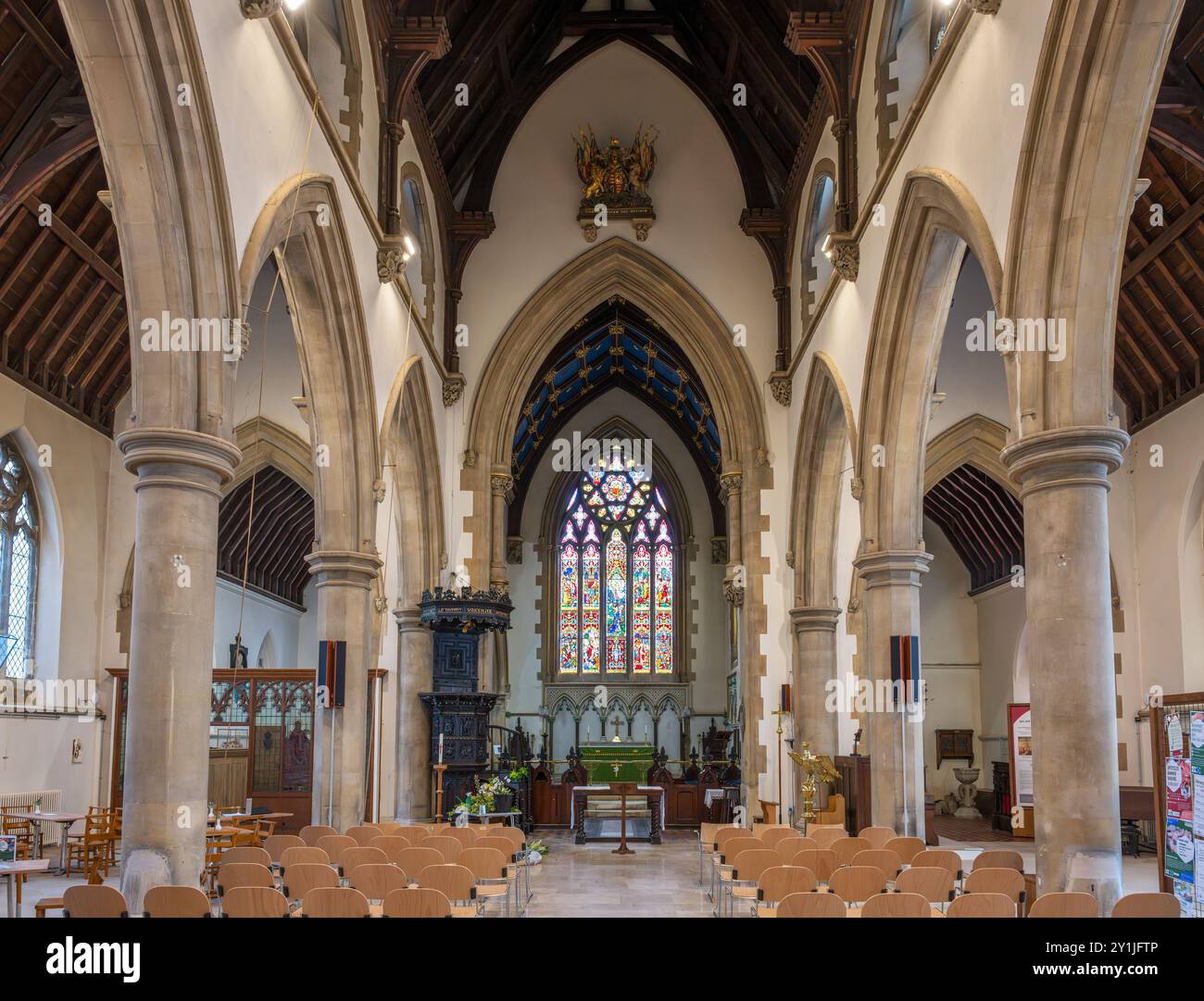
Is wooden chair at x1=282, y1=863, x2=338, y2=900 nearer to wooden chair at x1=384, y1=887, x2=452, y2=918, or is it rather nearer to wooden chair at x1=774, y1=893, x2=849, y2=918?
wooden chair at x1=384, y1=887, x2=452, y2=918

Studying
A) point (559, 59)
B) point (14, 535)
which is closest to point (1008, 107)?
point (559, 59)

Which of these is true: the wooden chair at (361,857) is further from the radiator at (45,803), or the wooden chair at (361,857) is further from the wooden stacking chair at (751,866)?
the radiator at (45,803)

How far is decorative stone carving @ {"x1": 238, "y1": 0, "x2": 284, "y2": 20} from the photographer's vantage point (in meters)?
7.77

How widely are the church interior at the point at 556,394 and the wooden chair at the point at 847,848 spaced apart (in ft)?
0.12

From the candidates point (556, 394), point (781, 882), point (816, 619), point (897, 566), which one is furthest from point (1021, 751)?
point (781, 882)

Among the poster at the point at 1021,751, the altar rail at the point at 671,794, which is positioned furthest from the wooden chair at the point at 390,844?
the poster at the point at 1021,751

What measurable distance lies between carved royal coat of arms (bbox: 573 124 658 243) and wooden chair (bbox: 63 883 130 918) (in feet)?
42.5

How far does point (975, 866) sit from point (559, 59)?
13.4 metres

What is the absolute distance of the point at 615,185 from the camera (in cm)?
1678

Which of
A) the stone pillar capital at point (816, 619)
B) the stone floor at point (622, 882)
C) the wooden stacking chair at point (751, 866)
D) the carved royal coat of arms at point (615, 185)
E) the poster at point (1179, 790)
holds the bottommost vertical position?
the stone floor at point (622, 882)

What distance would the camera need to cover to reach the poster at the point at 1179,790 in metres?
6.12

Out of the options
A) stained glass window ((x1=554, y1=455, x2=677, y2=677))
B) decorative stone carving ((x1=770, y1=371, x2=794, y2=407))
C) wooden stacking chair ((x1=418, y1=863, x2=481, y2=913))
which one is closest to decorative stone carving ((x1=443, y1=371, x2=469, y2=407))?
decorative stone carving ((x1=770, y1=371, x2=794, y2=407))

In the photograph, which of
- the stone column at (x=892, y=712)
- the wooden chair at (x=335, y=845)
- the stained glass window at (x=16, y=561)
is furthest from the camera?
the stained glass window at (x=16, y=561)

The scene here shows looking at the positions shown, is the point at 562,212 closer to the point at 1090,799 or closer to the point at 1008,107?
the point at 1008,107
